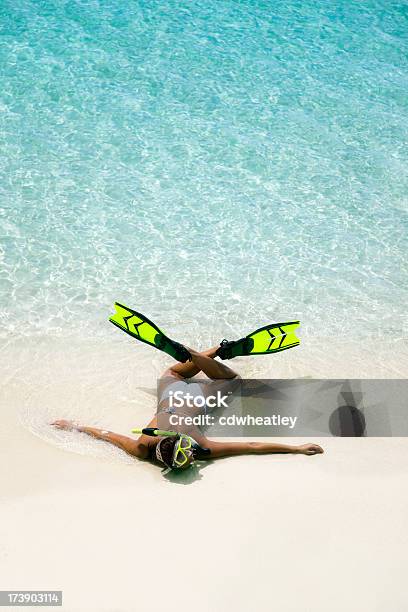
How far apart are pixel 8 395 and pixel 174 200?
13.6 ft

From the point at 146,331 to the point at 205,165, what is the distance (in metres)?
4.14

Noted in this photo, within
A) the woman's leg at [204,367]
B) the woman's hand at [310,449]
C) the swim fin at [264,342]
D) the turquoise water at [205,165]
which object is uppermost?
the turquoise water at [205,165]

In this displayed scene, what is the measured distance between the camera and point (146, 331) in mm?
7828

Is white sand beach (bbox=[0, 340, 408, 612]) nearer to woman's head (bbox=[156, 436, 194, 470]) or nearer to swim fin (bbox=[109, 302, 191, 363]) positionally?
woman's head (bbox=[156, 436, 194, 470])

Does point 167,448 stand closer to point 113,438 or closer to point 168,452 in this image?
point 168,452

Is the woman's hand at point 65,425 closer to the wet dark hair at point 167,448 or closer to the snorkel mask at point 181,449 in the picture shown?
the snorkel mask at point 181,449

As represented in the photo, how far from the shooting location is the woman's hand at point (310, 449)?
6.84 meters

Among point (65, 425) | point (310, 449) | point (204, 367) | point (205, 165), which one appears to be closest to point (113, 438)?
point (65, 425)

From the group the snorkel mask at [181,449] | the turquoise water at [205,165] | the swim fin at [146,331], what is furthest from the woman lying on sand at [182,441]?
the turquoise water at [205,165]

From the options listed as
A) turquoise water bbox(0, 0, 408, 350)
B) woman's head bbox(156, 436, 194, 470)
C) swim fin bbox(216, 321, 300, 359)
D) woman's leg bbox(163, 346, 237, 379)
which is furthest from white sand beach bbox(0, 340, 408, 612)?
turquoise water bbox(0, 0, 408, 350)

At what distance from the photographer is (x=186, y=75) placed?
13109mm

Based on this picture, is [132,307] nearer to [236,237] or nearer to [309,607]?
[236,237]

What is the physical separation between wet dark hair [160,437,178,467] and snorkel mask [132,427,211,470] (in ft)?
0.09

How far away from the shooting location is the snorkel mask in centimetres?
638
